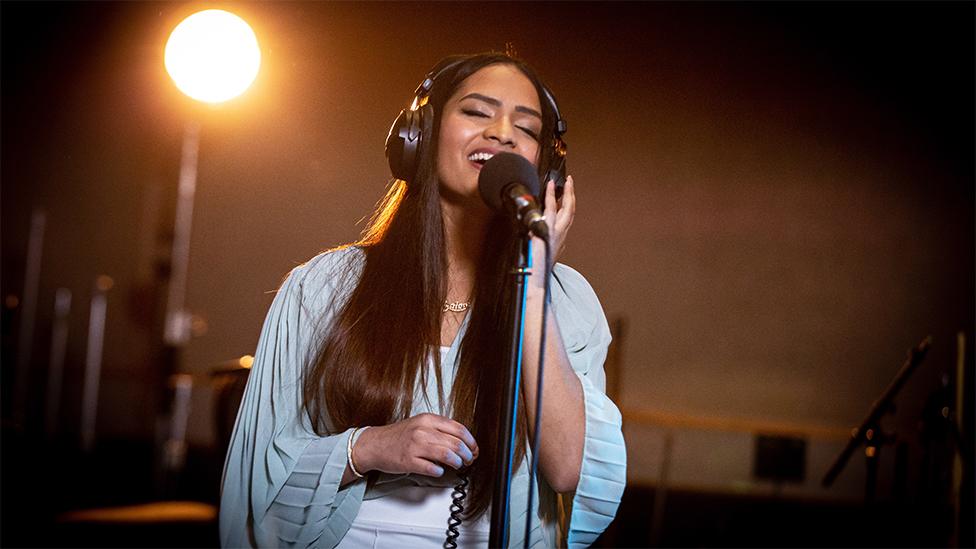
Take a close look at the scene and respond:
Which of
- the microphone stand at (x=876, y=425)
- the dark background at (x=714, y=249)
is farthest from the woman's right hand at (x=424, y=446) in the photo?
the dark background at (x=714, y=249)

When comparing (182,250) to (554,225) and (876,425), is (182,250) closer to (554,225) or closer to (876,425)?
(876,425)

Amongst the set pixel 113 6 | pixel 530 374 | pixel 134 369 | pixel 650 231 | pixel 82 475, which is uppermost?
pixel 113 6

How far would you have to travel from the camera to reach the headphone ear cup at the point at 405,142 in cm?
129

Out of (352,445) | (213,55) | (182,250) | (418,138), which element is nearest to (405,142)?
(418,138)

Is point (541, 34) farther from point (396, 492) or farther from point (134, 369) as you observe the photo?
point (134, 369)

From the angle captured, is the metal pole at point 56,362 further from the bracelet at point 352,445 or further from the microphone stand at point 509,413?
the microphone stand at point 509,413

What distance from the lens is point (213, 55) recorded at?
75.0 inches

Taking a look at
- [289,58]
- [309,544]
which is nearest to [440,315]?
[309,544]

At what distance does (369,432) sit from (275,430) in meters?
0.17

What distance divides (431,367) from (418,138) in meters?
0.35

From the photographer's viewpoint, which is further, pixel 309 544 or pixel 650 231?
pixel 650 231

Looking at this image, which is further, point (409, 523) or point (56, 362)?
point (56, 362)

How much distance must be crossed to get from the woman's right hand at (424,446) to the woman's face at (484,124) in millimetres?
382

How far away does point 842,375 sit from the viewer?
473 cm
